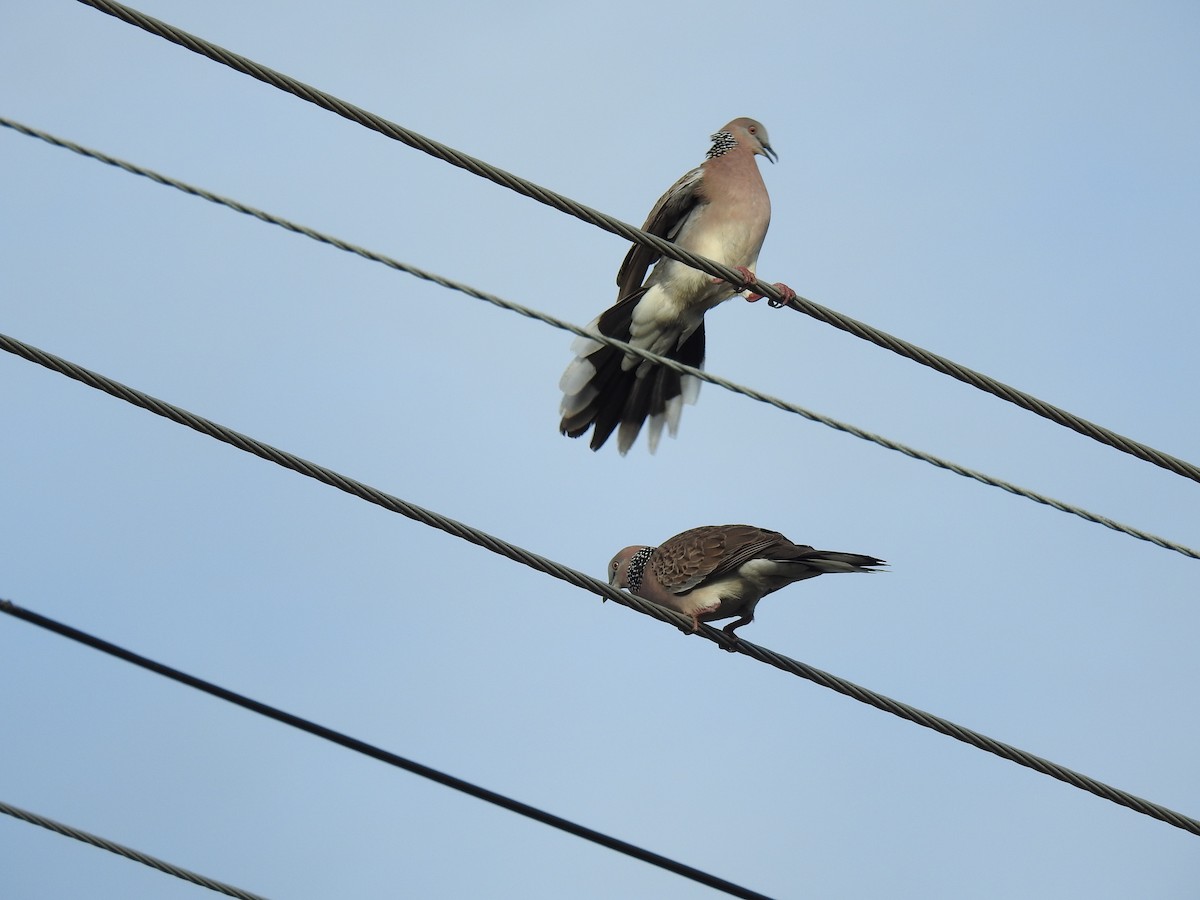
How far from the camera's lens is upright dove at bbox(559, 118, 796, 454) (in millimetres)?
7266

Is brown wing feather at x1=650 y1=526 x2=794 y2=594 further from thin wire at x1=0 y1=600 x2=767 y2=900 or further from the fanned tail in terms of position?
thin wire at x1=0 y1=600 x2=767 y2=900

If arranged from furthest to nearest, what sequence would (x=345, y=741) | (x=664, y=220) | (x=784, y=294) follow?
1. (x=664, y=220)
2. (x=784, y=294)
3. (x=345, y=741)

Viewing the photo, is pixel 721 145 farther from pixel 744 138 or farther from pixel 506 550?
pixel 506 550

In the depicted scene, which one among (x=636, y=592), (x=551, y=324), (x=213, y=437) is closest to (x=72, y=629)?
(x=213, y=437)

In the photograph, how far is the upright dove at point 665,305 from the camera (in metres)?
7.27

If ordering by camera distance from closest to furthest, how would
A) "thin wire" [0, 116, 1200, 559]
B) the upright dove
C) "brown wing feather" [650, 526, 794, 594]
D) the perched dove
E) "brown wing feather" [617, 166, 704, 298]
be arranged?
1. "thin wire" [0, 116, 1200, 559]
2. the perched dove
3. "brown wing feather" [650, 526, 794, 594]
4. the upright dove
5. "brown wing feather" [617, 166, 704, 298]

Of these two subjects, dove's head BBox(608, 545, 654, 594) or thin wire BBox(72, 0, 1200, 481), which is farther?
dove's head BBox(608, 545, 654, 594)

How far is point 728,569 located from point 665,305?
1.53 metres

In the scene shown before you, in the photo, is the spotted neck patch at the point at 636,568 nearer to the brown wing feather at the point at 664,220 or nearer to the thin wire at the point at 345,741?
the brown wing feather at the point at 664,220

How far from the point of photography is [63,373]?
13.5 feet

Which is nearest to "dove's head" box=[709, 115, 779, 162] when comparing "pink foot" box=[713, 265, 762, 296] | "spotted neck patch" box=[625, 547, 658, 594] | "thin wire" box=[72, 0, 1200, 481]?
"pink foot" box=[713, 265, 762, 296]

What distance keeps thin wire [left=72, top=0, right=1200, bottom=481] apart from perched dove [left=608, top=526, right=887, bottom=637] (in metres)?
1.49

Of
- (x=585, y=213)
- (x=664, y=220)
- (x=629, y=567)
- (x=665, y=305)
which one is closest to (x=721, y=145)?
(x=664, y=220)

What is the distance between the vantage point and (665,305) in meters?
7.39
